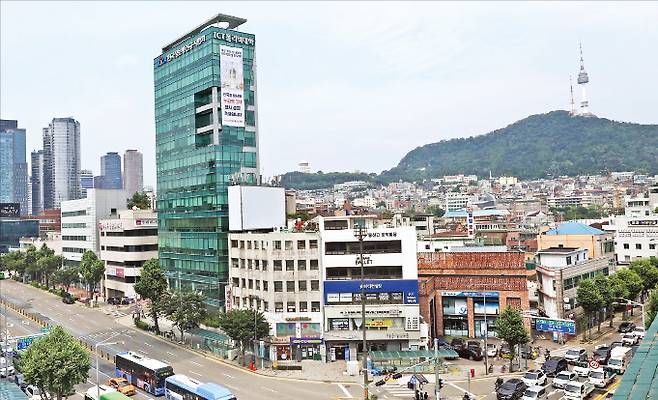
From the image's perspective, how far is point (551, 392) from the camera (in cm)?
5381

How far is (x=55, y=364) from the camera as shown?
50.6 meters

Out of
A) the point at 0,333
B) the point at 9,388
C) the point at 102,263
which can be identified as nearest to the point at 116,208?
the point at 102,263

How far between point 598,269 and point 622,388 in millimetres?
71263

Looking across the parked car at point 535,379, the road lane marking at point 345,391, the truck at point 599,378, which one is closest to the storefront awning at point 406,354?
the road lane marking at point 345,391

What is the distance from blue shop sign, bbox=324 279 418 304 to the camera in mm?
70125

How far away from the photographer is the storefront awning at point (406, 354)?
210 feet

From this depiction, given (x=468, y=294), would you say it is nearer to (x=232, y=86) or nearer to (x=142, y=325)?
(x=232, y=86)

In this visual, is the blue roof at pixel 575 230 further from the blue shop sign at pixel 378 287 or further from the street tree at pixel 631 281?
the blue shop sign at pixel 378 287

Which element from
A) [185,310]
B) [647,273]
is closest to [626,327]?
[647,273]

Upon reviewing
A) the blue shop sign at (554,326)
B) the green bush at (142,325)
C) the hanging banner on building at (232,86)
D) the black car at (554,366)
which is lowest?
the green bush at (142,325)

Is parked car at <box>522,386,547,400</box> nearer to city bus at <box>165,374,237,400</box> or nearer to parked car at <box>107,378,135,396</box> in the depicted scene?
city bus at <box>165,374,237,400</box>

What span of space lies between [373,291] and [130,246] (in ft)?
225

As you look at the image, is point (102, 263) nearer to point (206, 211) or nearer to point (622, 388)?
point (206, 211)

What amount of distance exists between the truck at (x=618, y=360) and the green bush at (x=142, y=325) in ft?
219
